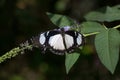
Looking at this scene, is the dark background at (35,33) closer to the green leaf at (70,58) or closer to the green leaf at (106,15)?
the green leaf at (106,15)

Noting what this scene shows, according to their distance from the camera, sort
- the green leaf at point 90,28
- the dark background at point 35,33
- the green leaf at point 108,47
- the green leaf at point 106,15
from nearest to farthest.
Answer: the green leaf at point 108,47
the green leaf at point 90,28
the green leaf at point 106,15
the dark background at point 35,33

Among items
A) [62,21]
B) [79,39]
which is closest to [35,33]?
[62,21]

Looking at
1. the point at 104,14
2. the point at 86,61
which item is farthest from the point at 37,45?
the point at 86,61

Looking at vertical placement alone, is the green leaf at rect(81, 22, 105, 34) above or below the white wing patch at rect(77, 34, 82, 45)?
above

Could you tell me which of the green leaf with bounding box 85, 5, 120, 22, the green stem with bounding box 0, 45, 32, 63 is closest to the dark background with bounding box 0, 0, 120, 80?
the green leaf with bounding box 85, 5, 120, 22

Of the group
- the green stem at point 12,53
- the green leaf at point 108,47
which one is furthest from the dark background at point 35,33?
the green stem at point 12,53

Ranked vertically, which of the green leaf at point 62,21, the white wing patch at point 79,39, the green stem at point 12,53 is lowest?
the white wing patch at point 79,39

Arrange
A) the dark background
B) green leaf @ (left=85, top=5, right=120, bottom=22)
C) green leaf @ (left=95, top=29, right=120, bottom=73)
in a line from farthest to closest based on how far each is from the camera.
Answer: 1. the dark background
2. green leaf @ (left=85, top=5, right=120, bottom=22)
3. green leaf @ (left=95, top=29, right=120, bottom=73)

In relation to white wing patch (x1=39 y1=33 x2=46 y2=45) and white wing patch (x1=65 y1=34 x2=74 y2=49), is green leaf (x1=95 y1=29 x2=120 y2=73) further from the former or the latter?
white wing patch (x1=39 y1=33 x2=46 y2=45)
